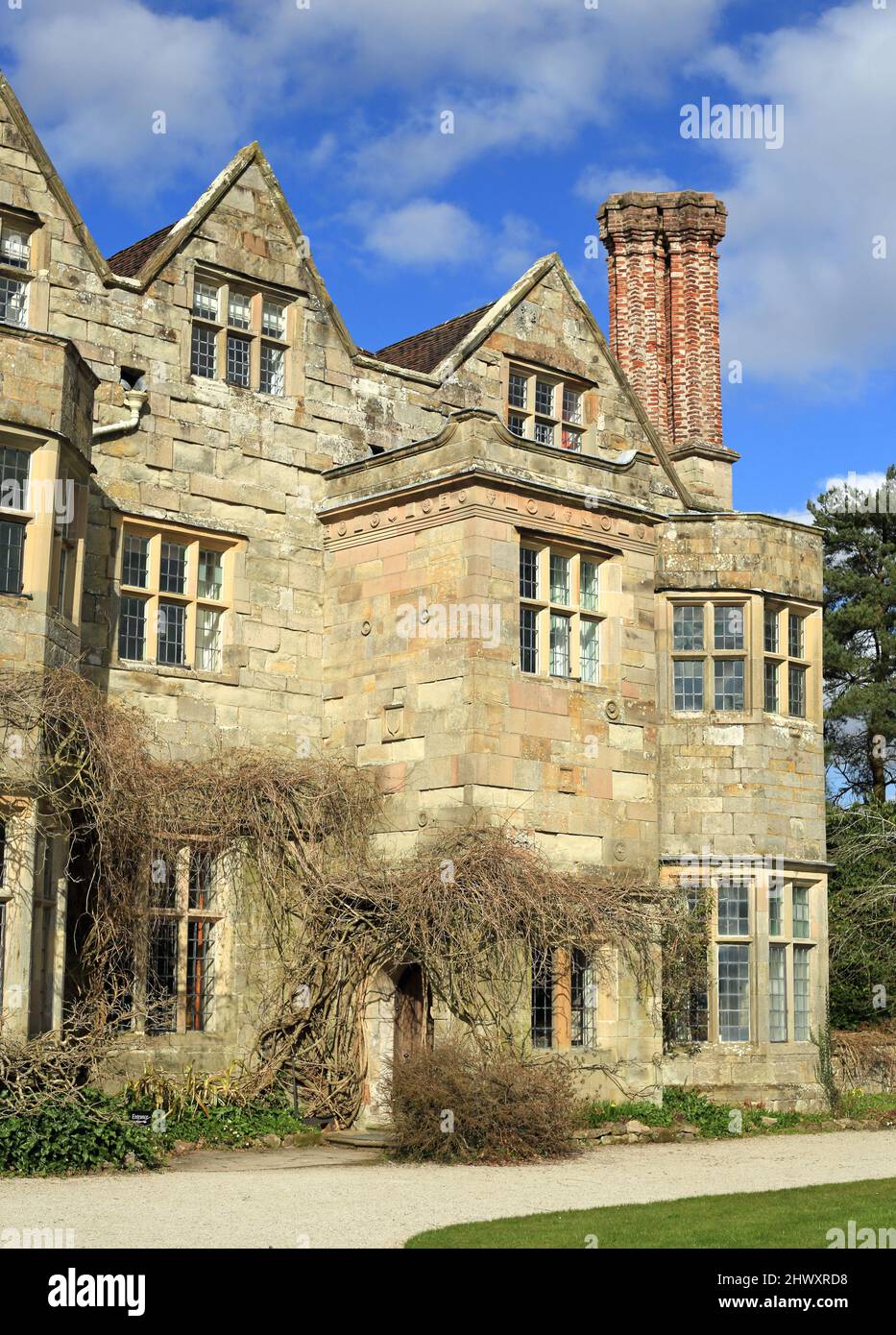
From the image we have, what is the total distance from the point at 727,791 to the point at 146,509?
8.08 metres

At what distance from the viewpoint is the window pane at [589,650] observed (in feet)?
65.1

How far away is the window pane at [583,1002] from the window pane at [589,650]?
327 centimetres

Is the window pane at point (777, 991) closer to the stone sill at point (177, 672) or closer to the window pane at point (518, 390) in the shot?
the stone sill at point (177, 672)

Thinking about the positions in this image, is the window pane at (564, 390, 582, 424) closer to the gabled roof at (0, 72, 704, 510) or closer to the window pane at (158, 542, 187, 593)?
the gabled roof at (0, 72, 704, 510)

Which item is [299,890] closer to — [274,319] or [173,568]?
[173,568]

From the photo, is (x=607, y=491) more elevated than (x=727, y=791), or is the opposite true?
(x=607, y=491)

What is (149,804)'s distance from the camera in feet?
56.6

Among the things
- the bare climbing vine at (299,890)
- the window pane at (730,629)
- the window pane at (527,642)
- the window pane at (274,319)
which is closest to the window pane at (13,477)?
the bare climbing vine at (299,890)

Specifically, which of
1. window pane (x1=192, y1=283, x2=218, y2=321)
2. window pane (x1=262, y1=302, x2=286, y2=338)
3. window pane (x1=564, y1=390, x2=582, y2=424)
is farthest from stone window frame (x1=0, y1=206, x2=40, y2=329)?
window pane (x1=564, y1=390, x2=582, y2=424)

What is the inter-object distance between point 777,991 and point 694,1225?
1015 cm

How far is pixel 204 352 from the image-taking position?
20.0 meters

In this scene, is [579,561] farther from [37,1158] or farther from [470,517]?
[37,1158]

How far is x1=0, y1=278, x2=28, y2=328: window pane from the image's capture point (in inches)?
716
